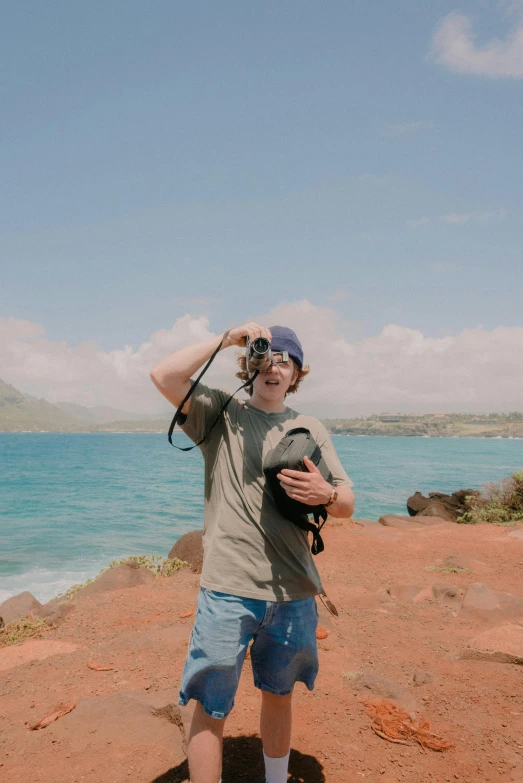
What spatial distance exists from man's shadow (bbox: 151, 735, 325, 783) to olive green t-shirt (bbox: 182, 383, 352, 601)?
144 centimetres

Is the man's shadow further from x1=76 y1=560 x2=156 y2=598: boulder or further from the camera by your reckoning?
x1=76 y1=560 x2=156 y2=598: boulder

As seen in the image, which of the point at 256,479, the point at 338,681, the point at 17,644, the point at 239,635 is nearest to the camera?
the point at 239,635

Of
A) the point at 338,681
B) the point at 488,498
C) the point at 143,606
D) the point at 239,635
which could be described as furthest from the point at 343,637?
the point at 488,498

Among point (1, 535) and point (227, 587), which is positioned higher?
point (227, 587)

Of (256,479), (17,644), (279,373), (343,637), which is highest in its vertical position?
(279,373)

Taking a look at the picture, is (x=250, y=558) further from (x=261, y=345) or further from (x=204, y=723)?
(x=261, y=345)

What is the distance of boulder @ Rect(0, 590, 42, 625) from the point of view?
782 cm

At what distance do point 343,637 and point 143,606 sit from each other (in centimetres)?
308

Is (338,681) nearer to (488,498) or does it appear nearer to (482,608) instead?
(482,608)

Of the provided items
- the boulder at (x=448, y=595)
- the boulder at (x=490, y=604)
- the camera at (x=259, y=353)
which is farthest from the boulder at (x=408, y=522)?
the camera at (x=259, y=353)

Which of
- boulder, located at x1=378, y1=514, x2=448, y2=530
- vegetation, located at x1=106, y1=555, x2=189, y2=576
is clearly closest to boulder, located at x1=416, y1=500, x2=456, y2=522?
boulder, located at x1=378, y1=514, x2=448, y2=530

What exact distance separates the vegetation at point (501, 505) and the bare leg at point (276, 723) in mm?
13988

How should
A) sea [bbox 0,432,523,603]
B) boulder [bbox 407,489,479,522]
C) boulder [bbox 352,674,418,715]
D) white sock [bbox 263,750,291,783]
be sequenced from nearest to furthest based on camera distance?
white sock [bbox 263,750,291,783], boulder [bbox 352,674,418,715], sea [bbox 0,432,523,603], boulder [bbox 407,489,479,522]

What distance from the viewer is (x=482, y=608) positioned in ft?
20.8
